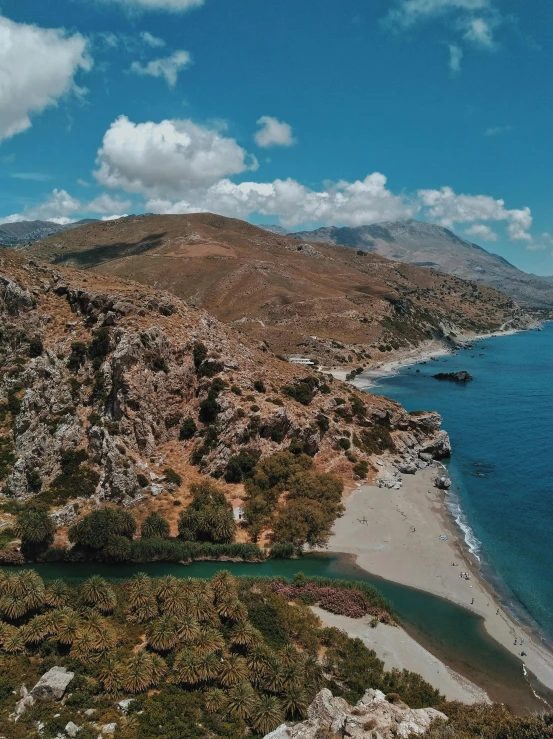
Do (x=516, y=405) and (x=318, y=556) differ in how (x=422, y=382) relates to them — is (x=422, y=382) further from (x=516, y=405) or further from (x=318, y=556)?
(x=318, y=556)

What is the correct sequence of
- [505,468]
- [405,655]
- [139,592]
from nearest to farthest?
[405,655], [139,592], [505,468]

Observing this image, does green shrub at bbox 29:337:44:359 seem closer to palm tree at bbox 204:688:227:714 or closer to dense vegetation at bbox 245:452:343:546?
dense vegetation at bbox 245:452:343:546

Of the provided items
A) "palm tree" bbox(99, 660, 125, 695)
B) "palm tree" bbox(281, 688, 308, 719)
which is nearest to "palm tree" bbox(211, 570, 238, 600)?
"palm tree" bbox(99, 660, 125, 695)

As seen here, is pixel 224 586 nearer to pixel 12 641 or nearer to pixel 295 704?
pixel 295 704

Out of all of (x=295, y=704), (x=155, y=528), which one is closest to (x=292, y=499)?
(x=155, y=528)

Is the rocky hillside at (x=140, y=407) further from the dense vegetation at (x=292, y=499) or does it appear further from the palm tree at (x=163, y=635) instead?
the palm tree at (x=163, y=635)

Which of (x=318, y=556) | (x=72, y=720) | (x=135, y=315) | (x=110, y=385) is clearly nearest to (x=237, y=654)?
(x=72, y=720)
